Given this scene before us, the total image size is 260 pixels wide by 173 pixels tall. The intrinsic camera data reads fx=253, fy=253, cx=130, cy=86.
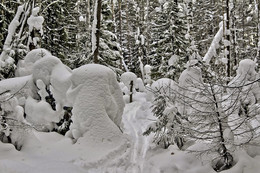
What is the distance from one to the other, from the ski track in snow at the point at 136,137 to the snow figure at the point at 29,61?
173 inches

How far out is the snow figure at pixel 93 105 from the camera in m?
7.05

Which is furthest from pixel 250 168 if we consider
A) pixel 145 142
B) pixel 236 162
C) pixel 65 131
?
pixel 65 131

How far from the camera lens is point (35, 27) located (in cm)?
1149

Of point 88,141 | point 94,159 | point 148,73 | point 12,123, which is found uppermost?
point 12,123

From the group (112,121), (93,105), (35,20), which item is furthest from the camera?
(35,20)

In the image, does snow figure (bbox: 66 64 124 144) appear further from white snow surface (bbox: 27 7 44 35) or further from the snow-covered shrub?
white snow surface (bbox: 27 7 44 35)

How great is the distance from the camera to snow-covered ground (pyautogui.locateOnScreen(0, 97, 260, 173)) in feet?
17.1

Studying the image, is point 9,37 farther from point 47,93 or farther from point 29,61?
point 47,93

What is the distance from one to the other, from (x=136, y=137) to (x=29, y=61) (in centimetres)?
527

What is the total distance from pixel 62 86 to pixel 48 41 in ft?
41.6

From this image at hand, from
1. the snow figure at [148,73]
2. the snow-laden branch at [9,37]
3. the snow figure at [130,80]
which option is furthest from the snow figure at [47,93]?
the snow figure at [148,73]

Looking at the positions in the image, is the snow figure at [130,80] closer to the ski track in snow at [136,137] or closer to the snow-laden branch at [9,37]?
the ski track in snow at [136,137]

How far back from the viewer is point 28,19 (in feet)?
34.7

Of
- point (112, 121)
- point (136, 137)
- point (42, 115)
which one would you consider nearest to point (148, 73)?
point (136, 137)
